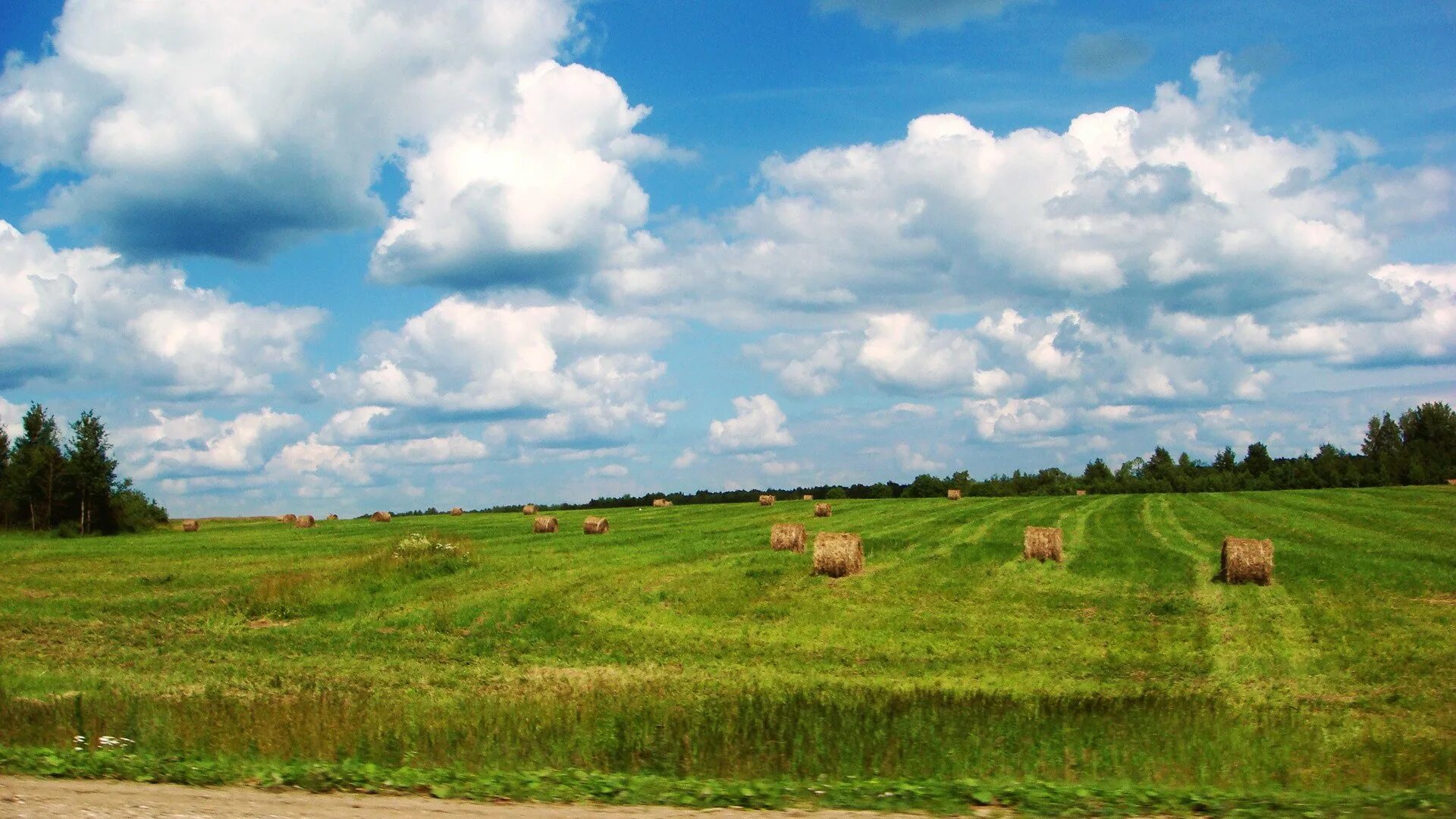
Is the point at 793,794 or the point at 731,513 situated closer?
the point at 793,794

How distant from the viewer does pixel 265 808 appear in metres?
9.73

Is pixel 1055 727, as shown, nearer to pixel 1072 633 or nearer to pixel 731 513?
pixel 1072 633

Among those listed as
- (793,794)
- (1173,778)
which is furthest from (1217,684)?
(793,794)

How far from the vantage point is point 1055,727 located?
14.0 meters

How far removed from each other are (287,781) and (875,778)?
247 inches

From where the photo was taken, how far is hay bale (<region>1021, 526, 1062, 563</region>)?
1312 inches

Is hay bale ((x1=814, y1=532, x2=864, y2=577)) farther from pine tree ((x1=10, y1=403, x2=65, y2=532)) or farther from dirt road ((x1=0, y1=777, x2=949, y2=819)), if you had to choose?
pine tree ((x1=10, y1=403, x2=65, y2=532))

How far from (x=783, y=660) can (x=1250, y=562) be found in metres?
14.3

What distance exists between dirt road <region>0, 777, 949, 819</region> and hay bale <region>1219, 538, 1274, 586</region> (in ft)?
71.0

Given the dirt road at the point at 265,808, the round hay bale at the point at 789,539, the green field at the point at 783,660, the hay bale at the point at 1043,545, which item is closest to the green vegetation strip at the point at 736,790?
the dirt road at the point at 265,808

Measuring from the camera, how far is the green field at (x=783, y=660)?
1262 centimetres

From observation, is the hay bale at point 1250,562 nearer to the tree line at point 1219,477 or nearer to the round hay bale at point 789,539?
the round hay bale at point 789,539

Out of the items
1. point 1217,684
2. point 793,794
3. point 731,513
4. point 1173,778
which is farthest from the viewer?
point 731,513

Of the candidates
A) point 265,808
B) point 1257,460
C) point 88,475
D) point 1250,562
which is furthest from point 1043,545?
point 1257,460
